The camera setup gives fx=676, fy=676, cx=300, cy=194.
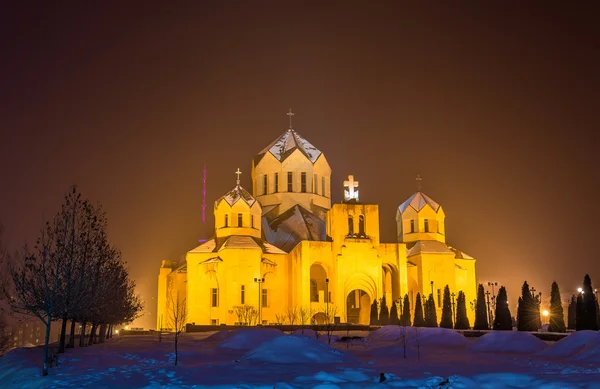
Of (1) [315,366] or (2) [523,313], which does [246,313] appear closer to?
(2) [523,313]

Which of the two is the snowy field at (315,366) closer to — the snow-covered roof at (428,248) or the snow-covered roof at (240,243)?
the snow-covered roof at (240,243)

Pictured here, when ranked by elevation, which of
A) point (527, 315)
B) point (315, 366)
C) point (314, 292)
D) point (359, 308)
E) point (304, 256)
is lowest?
point (315, 366)

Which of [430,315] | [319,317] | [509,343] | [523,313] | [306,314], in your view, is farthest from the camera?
[319,317]

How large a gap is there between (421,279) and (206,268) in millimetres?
16444

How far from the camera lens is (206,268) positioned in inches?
1909

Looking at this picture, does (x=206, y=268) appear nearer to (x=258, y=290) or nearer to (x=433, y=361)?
(x=258, y=290)

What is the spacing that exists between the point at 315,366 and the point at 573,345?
8.89 m

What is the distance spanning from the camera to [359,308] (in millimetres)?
53500

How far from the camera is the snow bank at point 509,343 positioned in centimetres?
2425

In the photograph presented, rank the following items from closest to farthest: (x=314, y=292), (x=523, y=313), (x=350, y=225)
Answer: (x=523, y=313), (x=350, y=225), (x=314, y=292)

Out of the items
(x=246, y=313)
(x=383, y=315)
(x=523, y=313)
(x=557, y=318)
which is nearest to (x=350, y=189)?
(x=383, y=315)

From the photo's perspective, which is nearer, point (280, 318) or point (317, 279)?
point (280, 318)

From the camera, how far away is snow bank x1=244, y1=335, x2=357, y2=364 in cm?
1989

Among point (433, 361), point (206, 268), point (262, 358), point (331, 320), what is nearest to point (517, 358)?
point (433, 361)
